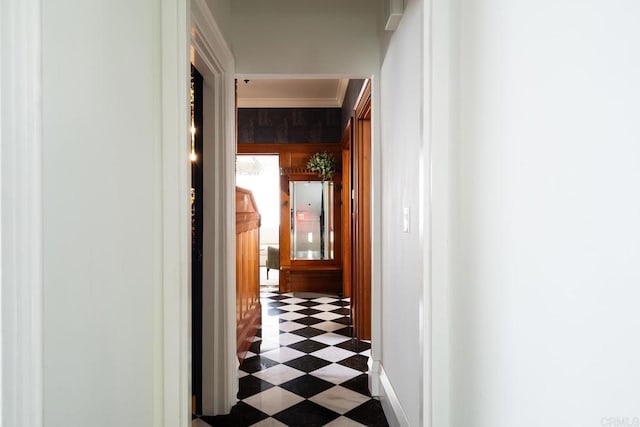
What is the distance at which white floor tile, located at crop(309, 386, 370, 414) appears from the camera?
8.61ft

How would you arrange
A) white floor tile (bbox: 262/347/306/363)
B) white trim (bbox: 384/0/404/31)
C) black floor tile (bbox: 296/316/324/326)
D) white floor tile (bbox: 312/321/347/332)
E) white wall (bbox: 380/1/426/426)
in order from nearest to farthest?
white wall (bbox: 380/1/426/426)
white trim (bbox: 384/0/404/31)
white floor tile (bbox: 262/347/306/363)
white floor tile (bbox: 312/321/347/332)
black floor tile (bbox: 296/316/324/326)

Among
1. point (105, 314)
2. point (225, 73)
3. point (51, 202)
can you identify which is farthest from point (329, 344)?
point (51, 202)

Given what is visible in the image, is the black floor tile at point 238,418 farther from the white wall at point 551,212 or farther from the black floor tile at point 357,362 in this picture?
the white wall at point 551,212

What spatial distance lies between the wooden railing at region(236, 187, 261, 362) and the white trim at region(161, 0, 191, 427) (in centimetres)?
171

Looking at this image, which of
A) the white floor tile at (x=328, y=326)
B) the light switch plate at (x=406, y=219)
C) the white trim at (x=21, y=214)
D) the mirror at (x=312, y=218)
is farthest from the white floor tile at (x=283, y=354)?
the white trim at (x=21, y=214)

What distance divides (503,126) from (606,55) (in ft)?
1.11

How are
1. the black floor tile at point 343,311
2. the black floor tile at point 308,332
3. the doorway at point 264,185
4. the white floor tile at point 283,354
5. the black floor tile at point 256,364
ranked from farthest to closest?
1. the doorway at point 264,185
2. the black floor tile at point 343,311
3. the black floor tile at point 308,332
4. the white floor tile at point 283,354
5. the black floor tile at point 256,364

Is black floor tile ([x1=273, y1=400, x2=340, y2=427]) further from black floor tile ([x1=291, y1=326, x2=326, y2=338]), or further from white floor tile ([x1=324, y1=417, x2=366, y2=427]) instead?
black floor tile ([x1=291, y1=326, x2=326, y2=338])

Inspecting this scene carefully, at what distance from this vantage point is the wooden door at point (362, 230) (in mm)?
3820

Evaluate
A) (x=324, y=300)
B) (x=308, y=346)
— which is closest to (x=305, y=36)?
(x=308, y=346)

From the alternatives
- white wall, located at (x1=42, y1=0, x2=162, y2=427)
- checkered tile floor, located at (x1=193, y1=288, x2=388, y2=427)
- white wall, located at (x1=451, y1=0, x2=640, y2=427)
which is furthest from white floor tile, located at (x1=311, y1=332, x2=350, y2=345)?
white wall, located at (x1=451, y1=0, x2=640, y2=427)

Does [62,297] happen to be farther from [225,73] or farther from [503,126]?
[225,73]

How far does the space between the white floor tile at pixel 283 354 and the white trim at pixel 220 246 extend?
89 centimetres

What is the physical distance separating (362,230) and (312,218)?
2283mm
